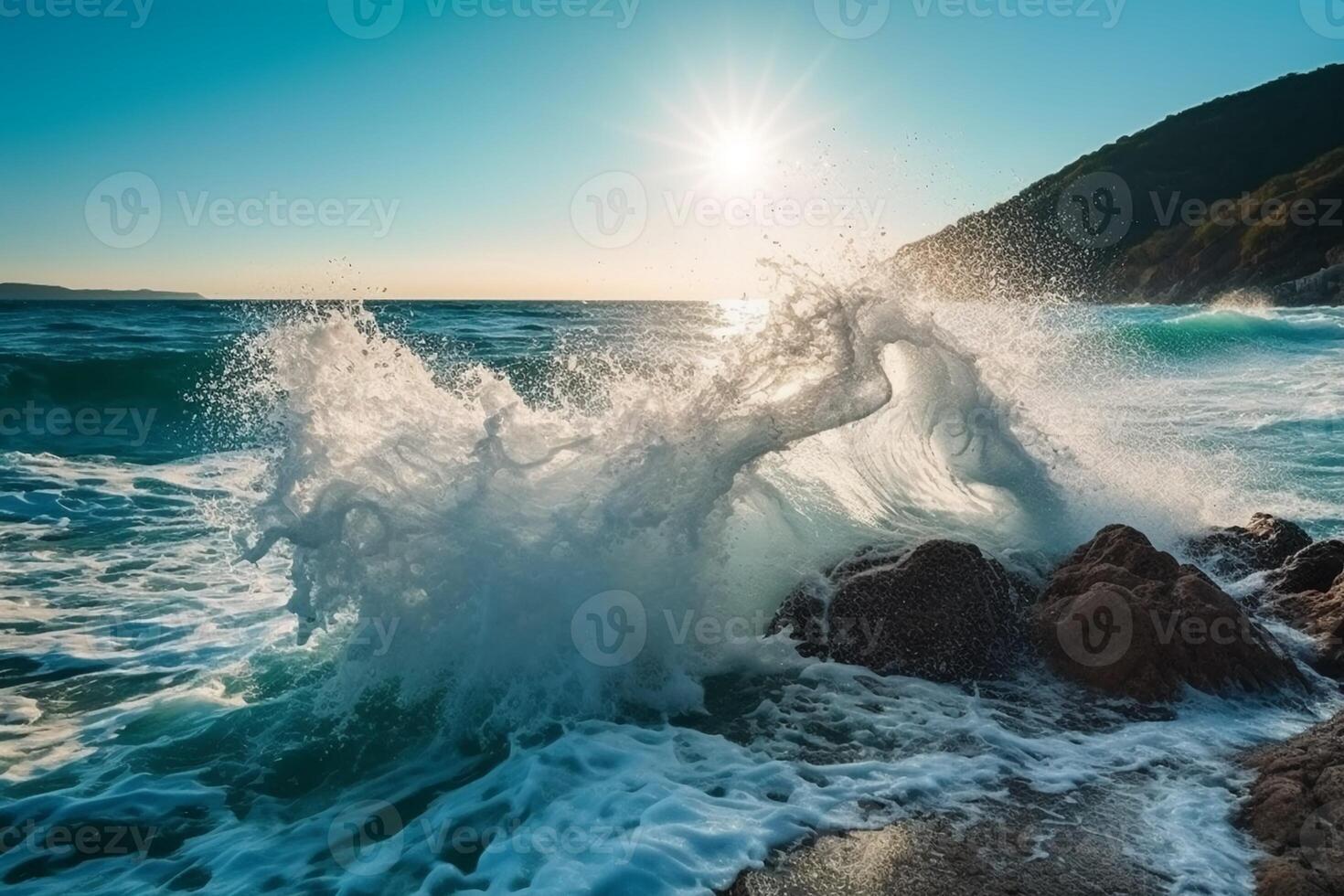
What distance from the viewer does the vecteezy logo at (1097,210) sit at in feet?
242

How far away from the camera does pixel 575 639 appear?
572 centimetres

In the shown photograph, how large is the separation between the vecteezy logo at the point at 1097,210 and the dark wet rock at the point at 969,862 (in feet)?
253

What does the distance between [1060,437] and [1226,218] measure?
5757 cm

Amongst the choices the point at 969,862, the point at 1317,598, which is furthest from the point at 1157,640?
the point at 969,862

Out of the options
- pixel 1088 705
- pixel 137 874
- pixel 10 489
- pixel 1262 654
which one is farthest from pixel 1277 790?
pixel 10 489

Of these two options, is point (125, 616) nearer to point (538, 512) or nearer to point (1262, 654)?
point (538, 512)

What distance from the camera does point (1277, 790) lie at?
3.87 metres

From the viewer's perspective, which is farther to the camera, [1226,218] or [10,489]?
[1226,218]

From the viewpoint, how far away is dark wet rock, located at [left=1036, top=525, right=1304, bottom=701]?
5312mm

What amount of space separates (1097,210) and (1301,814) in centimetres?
8789
